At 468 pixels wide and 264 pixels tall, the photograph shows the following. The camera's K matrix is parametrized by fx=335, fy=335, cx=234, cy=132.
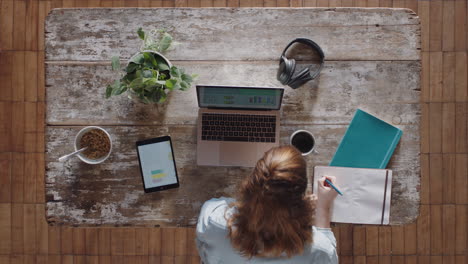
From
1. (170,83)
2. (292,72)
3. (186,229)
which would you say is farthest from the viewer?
(186,229)

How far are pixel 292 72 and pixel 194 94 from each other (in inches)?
16.2

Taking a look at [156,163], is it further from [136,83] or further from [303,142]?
[303,142]

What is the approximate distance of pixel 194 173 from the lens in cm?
140

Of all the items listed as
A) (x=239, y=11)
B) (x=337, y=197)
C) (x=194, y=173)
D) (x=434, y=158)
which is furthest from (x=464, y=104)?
(x=194, y=173)

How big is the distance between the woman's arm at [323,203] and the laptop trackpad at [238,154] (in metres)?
0.29

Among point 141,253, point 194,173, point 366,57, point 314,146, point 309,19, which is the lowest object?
point 141,253

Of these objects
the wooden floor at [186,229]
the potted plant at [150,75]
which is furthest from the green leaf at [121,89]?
the wooden floor at [186,229]

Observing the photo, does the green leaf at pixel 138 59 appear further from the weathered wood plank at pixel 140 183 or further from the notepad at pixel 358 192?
the notepad at pixel 358 192

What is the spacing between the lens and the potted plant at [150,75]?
1216mm

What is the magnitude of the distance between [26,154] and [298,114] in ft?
5.82

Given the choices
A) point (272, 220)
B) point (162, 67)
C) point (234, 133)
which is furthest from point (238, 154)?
point (162, 67)

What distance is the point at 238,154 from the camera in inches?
54.4

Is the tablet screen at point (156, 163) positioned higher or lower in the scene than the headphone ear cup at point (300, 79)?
lower

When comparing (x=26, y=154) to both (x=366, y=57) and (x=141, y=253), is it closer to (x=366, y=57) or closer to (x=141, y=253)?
(x=141, y=253)
